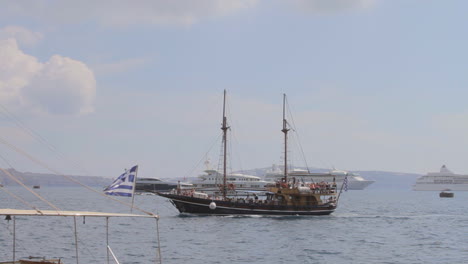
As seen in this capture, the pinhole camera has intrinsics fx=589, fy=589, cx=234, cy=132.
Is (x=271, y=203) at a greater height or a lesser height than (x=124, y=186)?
lesser

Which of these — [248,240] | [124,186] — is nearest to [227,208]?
[248,240]

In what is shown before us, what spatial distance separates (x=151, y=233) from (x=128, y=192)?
1140 inches

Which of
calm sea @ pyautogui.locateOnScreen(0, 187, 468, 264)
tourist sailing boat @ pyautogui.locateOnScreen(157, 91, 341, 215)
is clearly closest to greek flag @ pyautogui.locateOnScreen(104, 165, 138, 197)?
calm sea @ pyautogui.locateOnScreen(0, 187, 468, 264)

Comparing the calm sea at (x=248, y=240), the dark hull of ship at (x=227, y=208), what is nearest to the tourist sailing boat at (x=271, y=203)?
the dark hull of ship at (x=227, y=208)

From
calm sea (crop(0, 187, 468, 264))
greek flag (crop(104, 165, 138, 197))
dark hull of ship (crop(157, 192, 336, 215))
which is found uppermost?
greek flag (crop(104, 165, 138, 197))

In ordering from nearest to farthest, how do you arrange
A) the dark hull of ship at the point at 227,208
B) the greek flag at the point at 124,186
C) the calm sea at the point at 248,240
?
the greek flag at the point at 124,186 → the calm sea at the point at 248,240 → the dark hull of ship at the point at 227,208

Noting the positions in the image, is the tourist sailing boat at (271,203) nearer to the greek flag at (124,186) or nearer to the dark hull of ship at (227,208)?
the dark hull of ship at (227,208)

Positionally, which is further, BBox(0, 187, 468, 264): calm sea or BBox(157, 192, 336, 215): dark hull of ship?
BBox(157, 192, 336, 215): dark hull of ship

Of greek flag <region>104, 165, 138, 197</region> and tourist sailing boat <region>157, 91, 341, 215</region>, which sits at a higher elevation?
greek flag <region>104, 165, 138, 197</region>

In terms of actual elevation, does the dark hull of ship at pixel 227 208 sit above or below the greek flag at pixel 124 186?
below

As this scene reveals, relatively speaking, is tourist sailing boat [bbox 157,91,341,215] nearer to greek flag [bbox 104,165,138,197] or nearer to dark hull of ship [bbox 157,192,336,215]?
dark hull of ship [bbox 157,192,336,215]

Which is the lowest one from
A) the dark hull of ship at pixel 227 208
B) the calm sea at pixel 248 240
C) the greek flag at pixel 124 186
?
the calm sea at pixel 248 240

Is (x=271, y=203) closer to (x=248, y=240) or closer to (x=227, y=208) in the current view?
(x=227, y=208)

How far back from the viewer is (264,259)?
37.5 meters
